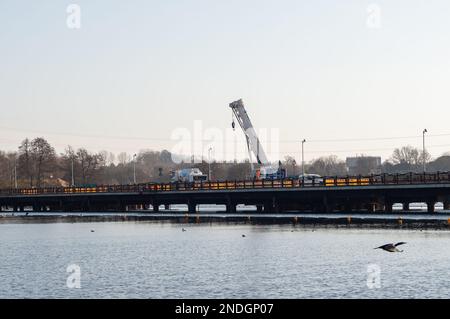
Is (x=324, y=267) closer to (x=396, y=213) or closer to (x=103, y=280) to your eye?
(x=103, y=280)

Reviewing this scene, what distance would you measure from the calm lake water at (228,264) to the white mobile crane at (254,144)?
194 ft

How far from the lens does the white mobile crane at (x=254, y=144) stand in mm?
161238

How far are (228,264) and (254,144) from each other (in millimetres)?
100464

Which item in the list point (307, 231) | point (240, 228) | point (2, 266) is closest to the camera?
point (2, 266)

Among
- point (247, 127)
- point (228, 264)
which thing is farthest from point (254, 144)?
point (228, 264)

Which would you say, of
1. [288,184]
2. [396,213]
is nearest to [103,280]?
[288,184]

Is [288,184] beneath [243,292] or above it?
above

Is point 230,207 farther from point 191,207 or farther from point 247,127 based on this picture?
point 247,127

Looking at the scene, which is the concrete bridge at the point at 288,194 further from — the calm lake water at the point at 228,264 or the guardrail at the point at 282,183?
the calm lake water at the point at 228,264

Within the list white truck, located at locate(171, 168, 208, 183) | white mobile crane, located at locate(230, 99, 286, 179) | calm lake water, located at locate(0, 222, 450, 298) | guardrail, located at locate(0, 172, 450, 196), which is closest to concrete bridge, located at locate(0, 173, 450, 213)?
guardrail, located at locate(0, 172, 450, 196)

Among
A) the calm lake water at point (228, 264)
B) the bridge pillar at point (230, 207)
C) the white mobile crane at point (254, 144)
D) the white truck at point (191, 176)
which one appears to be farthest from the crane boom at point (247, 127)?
the calm lake water at point (228, 264)
